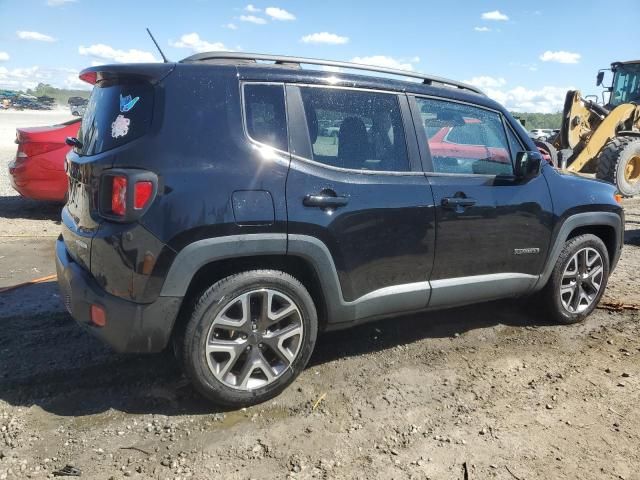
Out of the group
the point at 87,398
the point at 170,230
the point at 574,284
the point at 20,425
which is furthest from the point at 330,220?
the point at 574,284

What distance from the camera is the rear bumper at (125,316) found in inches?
110

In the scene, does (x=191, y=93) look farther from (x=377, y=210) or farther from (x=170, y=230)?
(x=377, y=210)

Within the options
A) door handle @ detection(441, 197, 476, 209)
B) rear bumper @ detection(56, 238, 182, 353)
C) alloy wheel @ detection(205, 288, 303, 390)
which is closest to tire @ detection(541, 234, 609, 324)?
door handle @ detection(441, 197, 476, 209)

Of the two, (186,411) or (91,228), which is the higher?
(91,228)

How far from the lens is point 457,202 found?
3.59 meters

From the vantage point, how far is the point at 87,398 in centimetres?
316

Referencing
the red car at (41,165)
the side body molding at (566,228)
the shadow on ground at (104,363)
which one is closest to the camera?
the shadow on ground at (104,363)

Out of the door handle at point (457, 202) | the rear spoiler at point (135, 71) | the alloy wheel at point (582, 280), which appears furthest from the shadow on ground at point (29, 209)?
the alloy wheel at point (582, 280)

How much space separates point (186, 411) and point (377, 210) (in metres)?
1.61

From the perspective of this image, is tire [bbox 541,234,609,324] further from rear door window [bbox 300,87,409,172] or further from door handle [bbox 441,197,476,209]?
rear door window [bbox 300,87,409,172]

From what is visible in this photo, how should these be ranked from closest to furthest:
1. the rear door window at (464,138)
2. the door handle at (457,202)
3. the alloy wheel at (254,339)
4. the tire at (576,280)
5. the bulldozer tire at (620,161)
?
the alloy wheel at (254,339)
the door handle at (457,202)
the rear door window at (464,138)
the tire at (576,280)
the bulldozer tire at (620,161)

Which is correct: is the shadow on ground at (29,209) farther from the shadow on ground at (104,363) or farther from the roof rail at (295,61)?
the roof rail at (295,61)

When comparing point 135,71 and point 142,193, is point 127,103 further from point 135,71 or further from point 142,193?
point 142,193

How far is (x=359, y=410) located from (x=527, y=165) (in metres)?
2.13
